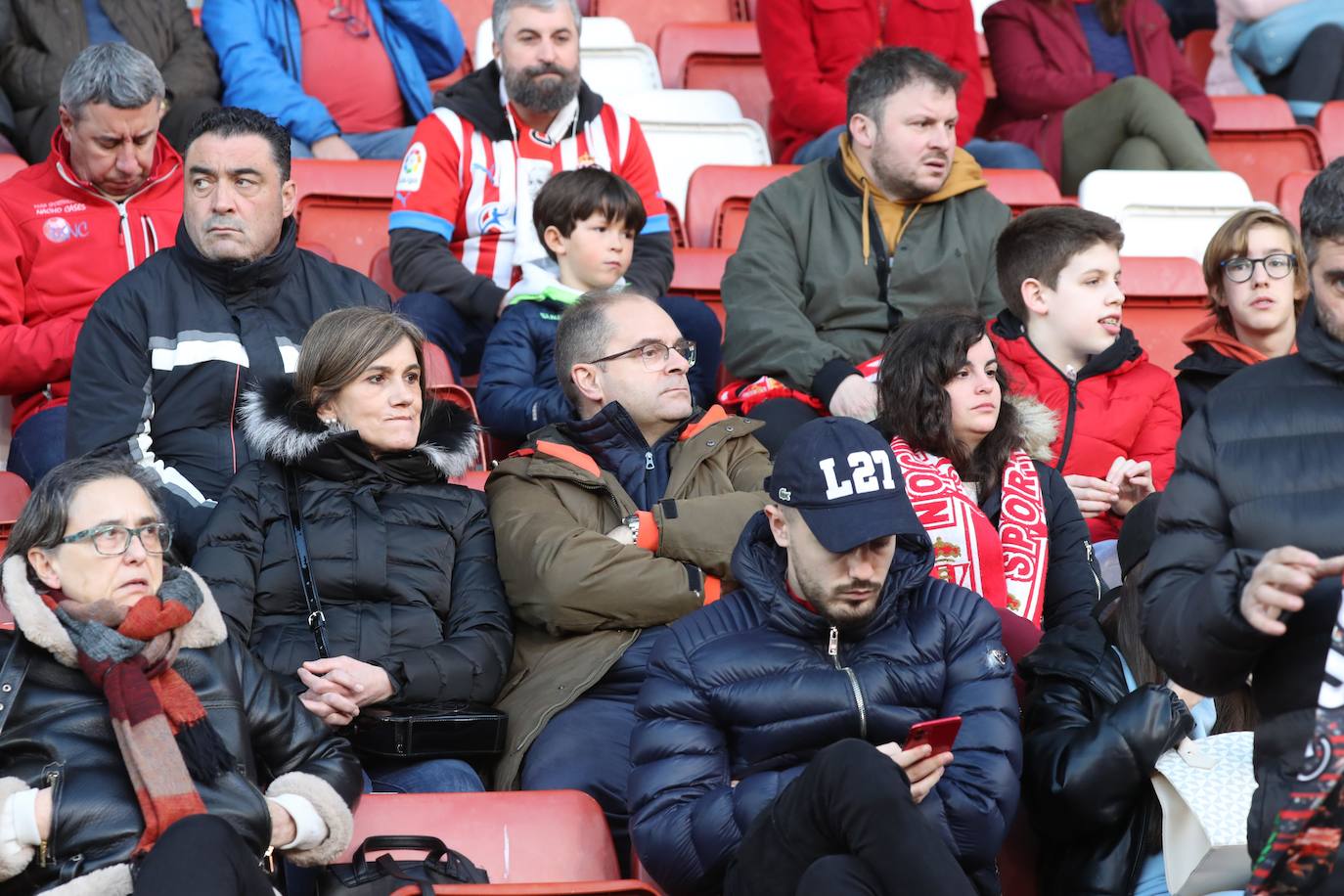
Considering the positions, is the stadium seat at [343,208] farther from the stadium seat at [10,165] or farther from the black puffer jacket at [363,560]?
the black puffer jacket at [363,560]

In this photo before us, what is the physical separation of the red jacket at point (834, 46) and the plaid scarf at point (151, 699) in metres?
3.92

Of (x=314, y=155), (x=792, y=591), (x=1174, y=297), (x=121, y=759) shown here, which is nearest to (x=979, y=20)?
(x=1174, y=297)

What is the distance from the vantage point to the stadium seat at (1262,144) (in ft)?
22.8

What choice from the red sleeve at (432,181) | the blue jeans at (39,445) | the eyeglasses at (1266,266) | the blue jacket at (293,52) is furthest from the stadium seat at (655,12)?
the blue jeans at (39,445)

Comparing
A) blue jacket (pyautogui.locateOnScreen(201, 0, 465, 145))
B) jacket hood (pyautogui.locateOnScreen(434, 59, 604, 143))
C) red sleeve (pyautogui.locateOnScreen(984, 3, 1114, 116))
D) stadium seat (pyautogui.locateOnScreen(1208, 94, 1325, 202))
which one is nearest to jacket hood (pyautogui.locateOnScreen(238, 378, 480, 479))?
jacket hood (pyautogui.locateOnScreen(434, 59, 604, 143))

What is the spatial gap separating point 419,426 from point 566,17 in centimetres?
202

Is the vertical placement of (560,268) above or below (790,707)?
above

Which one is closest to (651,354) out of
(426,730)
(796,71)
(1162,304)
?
(426,730)

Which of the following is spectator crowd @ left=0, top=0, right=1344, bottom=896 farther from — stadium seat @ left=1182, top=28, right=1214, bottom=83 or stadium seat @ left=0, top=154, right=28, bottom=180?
stadium seat @ left=1182, top=28, right=1214, bottom=83

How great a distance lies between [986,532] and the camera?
3768 mm

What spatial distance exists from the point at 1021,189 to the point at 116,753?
401 centimetres

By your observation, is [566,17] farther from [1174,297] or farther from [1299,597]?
[1299,597]

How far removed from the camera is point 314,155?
6.02 meters

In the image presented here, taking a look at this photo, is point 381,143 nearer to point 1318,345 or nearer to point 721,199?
point 721,199
